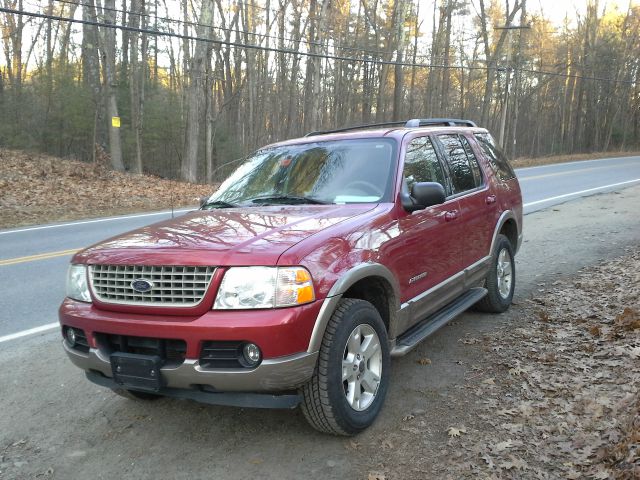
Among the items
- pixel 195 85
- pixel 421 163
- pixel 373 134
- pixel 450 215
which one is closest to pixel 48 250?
pixel 373 134

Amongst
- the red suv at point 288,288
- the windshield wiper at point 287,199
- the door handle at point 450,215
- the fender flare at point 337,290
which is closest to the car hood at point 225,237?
the red suv at point 288,288

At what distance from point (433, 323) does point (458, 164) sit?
1.67 metres

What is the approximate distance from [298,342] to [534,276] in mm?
5290

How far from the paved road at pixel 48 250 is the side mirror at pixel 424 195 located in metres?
4.00

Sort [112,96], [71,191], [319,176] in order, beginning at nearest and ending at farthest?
[319,176] < [71,191] < [112,96]

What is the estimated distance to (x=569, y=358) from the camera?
4.42 metres

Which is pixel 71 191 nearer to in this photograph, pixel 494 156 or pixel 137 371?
pixel 494 156

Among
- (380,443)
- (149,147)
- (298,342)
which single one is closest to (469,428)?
(380,443)

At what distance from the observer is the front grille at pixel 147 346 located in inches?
115

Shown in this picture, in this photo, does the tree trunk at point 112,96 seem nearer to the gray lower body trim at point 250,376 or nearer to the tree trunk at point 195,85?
the tree trunk at point 195,85

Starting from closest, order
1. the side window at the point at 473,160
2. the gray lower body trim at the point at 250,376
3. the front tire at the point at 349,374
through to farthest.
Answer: the gray lower body trim at the point at 250,376, the front tire at the point at 349,374, the side window at the point at 473,160

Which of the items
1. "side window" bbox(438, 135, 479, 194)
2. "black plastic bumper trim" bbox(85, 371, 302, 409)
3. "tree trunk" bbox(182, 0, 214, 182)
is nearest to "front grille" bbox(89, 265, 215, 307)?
"black plastic bumper trim" bbox(85, 371, 302, 409)

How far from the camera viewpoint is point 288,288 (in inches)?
112

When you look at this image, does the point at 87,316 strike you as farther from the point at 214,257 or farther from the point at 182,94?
the point at 182,94
